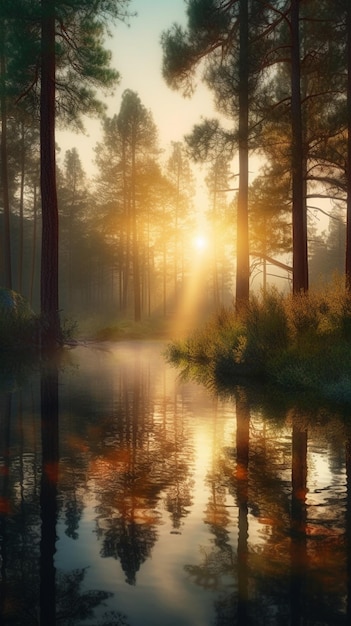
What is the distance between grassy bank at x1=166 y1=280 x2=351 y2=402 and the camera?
1225 centimetres

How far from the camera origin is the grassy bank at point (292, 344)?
12.2 m

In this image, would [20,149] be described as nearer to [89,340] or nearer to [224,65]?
[89,340]

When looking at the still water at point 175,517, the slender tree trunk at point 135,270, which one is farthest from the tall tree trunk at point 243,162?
the slender tree trunk at point 135,270

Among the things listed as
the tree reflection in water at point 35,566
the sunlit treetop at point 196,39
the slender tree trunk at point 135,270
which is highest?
the sunlit treetop at point 196,39

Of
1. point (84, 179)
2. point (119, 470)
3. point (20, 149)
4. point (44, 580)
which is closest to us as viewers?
point (44, 580)

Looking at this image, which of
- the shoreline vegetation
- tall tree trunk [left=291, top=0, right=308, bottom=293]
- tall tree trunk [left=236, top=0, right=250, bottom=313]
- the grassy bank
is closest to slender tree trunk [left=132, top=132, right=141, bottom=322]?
tall tree trunk [left=236, top=0, right=250, bottom=313]

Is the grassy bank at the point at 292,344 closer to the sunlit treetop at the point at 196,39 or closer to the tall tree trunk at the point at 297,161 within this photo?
the tall tree trunk at the point at 297,161

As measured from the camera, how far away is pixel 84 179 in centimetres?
7319

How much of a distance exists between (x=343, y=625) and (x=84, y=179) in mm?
72393

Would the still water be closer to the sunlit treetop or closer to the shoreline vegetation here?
the shoreline vegetation

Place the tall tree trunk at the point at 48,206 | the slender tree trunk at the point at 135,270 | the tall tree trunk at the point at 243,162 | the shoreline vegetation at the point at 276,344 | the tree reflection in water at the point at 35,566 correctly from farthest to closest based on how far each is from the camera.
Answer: the slender tree trunk at the point at 135,270 < the tall tree trunk at the point at 243,162 < the tall tree trunk at the point at 48,206 < the shoreline vegetation at the point at 276,344 < the tree reflection in water at the point at 35,566

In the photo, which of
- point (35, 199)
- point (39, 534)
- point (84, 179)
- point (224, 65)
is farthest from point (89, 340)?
point (84, 179)

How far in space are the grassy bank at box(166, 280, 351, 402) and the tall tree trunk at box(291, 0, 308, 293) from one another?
2116 millimetres

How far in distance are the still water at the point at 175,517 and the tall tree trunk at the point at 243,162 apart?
13102 millimetres
